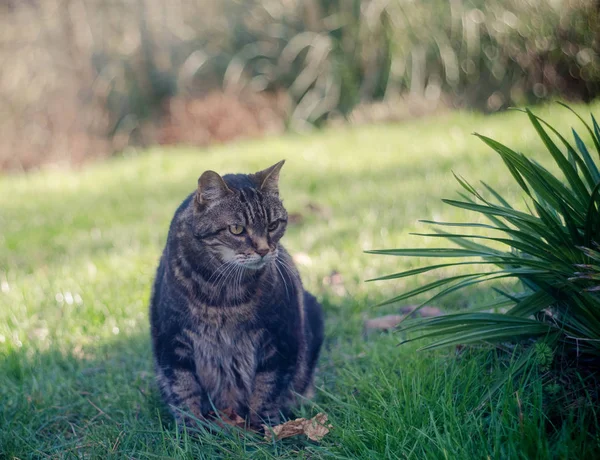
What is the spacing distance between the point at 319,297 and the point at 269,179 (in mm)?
1094

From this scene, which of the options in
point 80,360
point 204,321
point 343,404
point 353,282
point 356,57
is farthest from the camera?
point 356,57

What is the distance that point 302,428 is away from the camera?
2160 millimetres

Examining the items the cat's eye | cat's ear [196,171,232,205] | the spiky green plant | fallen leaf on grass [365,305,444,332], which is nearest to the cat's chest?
the cat's eye

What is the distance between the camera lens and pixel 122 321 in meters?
3.29

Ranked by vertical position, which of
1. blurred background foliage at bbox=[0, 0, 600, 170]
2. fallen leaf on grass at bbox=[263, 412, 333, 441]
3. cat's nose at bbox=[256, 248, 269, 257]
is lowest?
fallen leaf on grass at bbox=[263, 412, 333, 441]

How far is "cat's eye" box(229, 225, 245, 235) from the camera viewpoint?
7.89ft

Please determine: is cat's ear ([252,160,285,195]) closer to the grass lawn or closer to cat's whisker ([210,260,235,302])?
cat's whisker ([210,260,235,302])

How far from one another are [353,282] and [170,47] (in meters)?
7.27

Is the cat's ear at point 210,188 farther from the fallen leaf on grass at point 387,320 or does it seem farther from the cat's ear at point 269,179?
the fallen leaf on grass at point 387,320

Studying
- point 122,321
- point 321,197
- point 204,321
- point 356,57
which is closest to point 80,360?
point 122,321

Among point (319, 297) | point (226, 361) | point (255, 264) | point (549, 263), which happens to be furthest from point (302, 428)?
point (319, 297)

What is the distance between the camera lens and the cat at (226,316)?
237 centimetres

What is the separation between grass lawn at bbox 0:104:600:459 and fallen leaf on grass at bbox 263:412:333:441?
0.03 m

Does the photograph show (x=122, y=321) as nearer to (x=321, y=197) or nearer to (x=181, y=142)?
(x=321, y=197)
